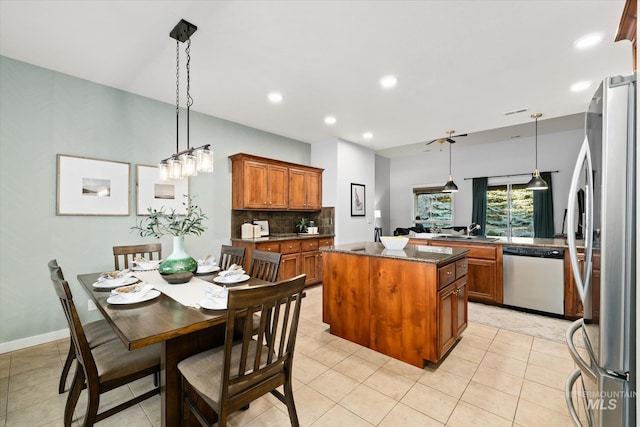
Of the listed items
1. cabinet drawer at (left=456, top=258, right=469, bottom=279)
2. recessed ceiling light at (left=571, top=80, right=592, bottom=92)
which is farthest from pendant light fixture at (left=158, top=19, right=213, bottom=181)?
recessed ceiling light at (left=571, top=80, right=592, bottom=92)

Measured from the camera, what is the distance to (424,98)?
11.6 ft

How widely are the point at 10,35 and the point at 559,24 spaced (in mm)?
4523

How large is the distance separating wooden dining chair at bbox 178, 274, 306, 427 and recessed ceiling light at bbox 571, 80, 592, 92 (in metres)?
3.99

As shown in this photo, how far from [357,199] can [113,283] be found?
452 cm

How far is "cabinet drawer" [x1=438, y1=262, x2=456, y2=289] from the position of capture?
7.54ft

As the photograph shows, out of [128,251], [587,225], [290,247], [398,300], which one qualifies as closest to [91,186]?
[128,251]

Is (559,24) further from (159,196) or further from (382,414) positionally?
(159,196)

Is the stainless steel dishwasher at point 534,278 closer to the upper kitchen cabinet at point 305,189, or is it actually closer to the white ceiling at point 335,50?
the white ceiling at point 335,50

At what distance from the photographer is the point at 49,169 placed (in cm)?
280

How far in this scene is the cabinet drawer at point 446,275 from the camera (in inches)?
90.5

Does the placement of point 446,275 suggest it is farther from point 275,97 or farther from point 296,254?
point 275,97

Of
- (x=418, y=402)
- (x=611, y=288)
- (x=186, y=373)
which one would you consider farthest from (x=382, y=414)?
(x=611, y=288)

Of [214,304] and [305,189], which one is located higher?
[305,189]

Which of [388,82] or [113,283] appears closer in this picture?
[113,283]
